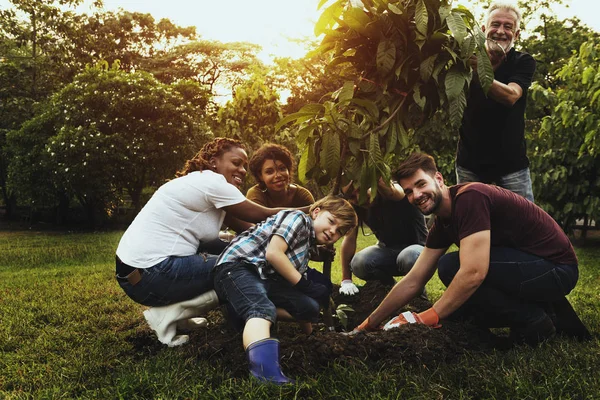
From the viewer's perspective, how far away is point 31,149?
15.5 metres

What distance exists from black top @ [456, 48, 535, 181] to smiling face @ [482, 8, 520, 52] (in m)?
0.14

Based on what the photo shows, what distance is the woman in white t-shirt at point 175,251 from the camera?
3.32 m

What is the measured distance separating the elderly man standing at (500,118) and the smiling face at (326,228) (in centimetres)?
126

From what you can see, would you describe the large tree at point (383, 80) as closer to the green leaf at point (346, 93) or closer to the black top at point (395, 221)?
the green leaf at point (346, 93)

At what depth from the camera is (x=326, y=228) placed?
10.3 feet

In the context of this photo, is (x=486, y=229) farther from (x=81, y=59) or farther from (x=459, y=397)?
(x=81, y=59)

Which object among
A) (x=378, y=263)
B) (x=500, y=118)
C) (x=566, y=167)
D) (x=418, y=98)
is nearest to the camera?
(x=418, y=98)

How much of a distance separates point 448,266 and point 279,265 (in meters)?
1.10

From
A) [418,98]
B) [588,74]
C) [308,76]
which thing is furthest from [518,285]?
[308,76]

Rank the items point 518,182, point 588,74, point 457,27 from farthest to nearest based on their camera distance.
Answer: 1. point 588,74
2. point 518,182
3. point 457,27

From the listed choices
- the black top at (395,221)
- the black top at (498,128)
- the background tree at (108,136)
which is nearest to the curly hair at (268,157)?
the black top at (395,221)

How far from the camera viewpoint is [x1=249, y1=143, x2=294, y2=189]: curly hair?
4.23 meters

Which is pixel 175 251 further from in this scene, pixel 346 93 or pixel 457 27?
pixel 457 27

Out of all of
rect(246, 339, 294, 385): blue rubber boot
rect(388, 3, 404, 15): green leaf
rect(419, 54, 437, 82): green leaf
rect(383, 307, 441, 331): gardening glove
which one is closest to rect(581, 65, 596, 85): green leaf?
rect(419, 54, 437, 82): green leaf
